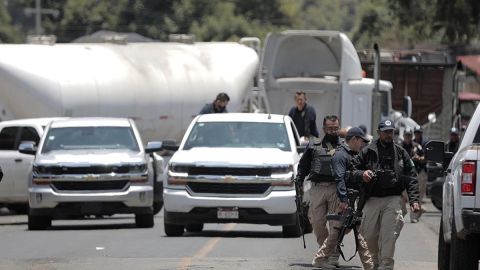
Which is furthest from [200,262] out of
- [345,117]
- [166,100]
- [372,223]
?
[166,100]

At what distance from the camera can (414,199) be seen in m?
14.3

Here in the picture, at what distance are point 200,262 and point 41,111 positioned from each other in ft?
42.7

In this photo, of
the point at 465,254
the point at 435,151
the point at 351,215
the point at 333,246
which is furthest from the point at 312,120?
the point at 465,254

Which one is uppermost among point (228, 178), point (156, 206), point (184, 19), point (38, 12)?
point (228, 178)

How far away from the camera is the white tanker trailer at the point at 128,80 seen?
28484 mm

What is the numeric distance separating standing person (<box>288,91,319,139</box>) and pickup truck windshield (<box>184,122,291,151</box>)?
2.88 m

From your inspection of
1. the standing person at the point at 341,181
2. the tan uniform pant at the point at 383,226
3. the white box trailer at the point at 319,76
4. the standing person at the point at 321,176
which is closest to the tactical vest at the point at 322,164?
the standing person at the point at 321,176

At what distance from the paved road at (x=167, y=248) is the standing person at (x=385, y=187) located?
1.51 m

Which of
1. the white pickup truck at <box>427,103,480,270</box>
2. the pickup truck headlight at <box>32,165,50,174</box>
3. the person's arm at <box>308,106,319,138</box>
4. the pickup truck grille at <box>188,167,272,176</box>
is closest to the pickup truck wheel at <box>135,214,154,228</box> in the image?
the pickup truck headlight at <box>32,165,50,174</box>

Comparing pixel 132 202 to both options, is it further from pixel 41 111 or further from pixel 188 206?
pixel 41 111

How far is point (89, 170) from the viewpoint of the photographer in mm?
21844

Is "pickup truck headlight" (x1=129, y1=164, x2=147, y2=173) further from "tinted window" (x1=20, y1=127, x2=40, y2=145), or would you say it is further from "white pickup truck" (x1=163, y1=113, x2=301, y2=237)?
"tinted window" (x1=20, y1=127, x2=40, y2=145)

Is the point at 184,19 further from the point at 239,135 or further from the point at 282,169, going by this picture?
the point at 282,169

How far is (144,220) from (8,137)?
455 cm
